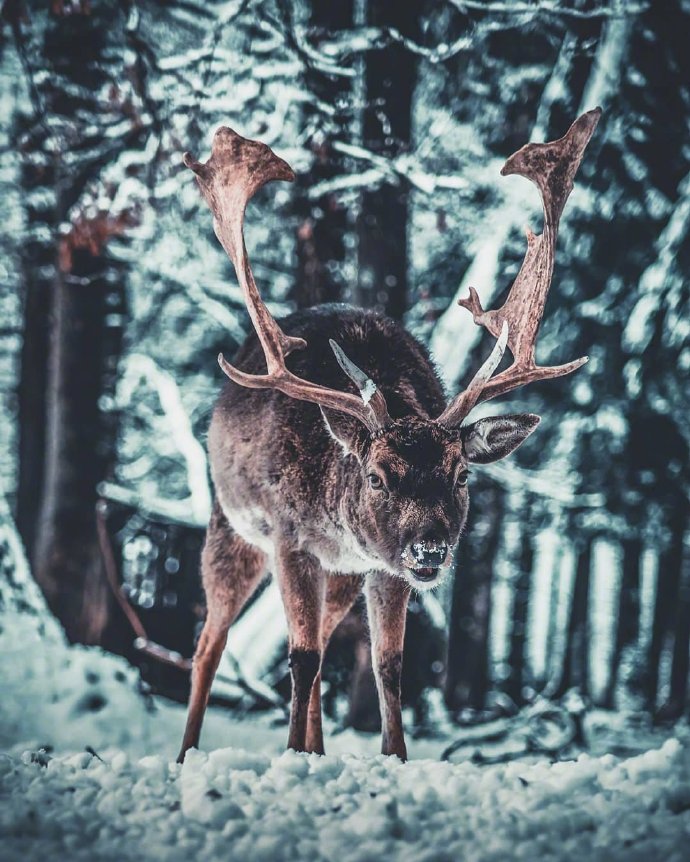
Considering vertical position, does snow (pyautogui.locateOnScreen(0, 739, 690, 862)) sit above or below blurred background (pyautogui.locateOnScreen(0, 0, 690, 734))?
below

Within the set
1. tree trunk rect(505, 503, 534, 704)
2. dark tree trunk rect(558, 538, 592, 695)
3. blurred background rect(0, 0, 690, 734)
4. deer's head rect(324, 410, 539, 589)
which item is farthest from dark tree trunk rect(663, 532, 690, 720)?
deer's head rect(324, 410, 539, 589)

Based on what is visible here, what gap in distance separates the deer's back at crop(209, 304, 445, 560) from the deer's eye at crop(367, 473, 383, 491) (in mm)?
247

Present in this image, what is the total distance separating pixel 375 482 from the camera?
10.3 ft

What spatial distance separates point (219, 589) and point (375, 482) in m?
1.10

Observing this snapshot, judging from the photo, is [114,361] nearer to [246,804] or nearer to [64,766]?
[64,766]

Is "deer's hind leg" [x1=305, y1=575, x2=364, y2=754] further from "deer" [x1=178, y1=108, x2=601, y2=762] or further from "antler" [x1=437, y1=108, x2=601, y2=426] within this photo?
"antler" [x1=437, y1=108, x2=601, y2=426]

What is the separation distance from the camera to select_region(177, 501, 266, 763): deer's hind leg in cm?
387

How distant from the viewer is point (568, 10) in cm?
531

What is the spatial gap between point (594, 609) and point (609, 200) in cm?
285

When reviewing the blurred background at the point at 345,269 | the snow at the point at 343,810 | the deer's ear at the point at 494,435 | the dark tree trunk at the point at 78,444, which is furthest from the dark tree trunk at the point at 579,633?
the snow at the point at 343,810

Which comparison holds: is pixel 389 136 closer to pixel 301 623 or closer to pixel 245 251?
pixel 245 251

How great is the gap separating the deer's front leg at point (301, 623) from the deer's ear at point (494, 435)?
69cm

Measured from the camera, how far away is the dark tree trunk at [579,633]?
6.39 metres

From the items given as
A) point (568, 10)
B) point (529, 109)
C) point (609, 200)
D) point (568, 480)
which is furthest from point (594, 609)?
point (568, 10)
